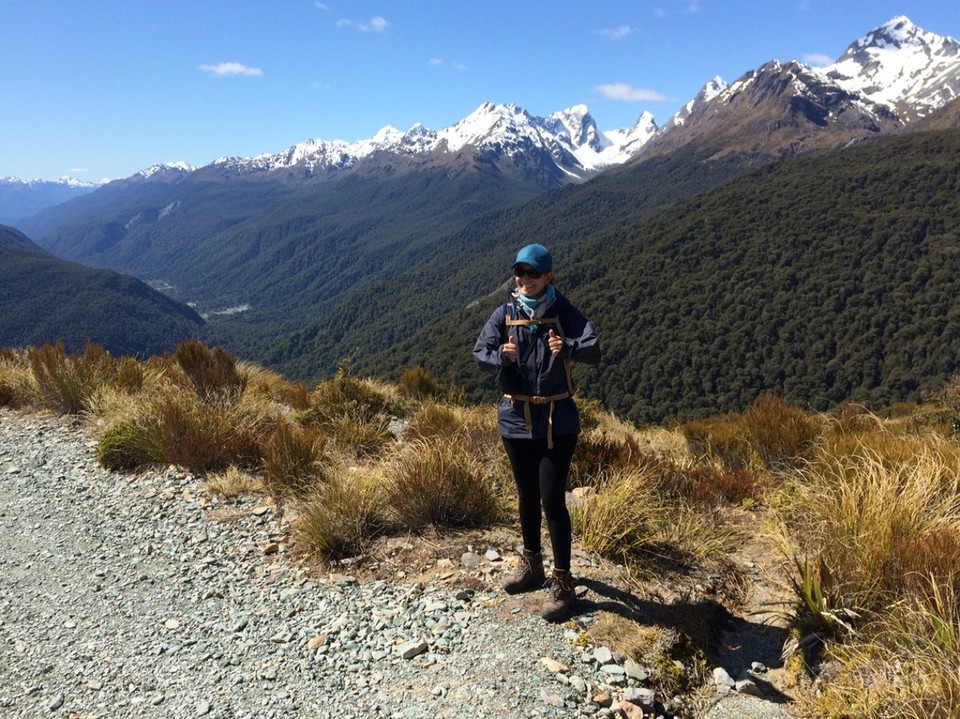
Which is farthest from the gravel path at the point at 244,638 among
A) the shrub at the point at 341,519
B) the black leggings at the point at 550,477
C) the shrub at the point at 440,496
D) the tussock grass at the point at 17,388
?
the tussock grass at the point at 17,388

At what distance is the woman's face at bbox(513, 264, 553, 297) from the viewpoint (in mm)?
3207

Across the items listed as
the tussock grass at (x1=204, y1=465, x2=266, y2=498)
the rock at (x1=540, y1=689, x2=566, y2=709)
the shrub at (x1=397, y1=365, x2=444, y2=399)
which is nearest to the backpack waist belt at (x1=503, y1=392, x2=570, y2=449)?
the rock at (x1=540, y1=689, x2=566, y2=709)

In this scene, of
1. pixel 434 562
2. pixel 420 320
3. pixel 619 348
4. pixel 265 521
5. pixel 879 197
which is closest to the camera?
pixel 434 562

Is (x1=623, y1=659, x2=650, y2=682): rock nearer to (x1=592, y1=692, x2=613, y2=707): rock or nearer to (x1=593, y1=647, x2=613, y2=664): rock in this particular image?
(x1=593, y1=647, x2=613, y2=664): rock

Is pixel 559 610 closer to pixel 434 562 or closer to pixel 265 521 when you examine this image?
pixel 434 562

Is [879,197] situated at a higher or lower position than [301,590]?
higher

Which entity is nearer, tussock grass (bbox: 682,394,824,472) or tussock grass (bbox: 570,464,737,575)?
tussock grass (bbox: 570,464,737,575)

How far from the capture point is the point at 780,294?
10544 centimetres

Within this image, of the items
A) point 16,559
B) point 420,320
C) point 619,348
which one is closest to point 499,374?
point 16,559

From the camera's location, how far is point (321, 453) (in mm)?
5492

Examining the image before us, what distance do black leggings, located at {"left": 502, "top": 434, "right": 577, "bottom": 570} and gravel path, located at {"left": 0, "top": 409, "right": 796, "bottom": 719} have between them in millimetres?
490

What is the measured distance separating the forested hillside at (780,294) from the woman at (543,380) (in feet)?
210

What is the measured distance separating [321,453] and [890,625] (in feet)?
15.4

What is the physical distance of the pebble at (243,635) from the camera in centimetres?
268
